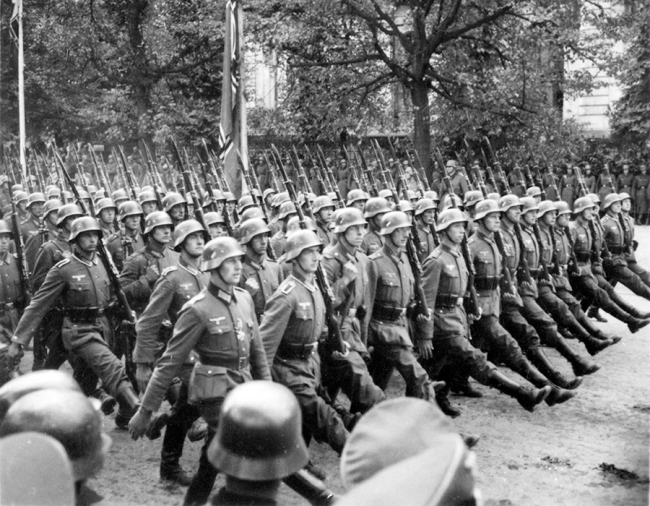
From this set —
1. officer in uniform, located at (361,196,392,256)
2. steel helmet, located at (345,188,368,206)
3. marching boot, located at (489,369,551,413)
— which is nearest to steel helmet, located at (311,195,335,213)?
steel helmet, located at (345,188,368,206)

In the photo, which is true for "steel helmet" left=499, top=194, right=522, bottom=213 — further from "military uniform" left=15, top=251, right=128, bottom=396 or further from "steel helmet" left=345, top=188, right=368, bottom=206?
"military uniform" left=15, top=251, right=128, bottom=396

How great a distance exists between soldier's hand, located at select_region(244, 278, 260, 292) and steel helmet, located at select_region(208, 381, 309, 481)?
4.84 metres

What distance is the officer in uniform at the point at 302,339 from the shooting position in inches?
237

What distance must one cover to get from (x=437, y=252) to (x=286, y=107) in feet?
40.8

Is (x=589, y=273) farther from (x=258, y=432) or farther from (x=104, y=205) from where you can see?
(x=258, y=432)

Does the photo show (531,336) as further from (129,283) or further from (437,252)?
(129,283)

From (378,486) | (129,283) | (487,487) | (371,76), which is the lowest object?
(487,487)

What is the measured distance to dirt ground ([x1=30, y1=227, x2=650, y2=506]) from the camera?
6.25 metres

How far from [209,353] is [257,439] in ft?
8.82

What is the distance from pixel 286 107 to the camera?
66.1 feet

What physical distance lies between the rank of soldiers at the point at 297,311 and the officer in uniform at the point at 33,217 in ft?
3.40

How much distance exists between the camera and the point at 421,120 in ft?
59.4

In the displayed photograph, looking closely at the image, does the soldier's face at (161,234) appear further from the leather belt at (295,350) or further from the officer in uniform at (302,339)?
the leather belt at (295,350)

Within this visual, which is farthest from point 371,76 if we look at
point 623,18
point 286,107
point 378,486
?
point 378,486
